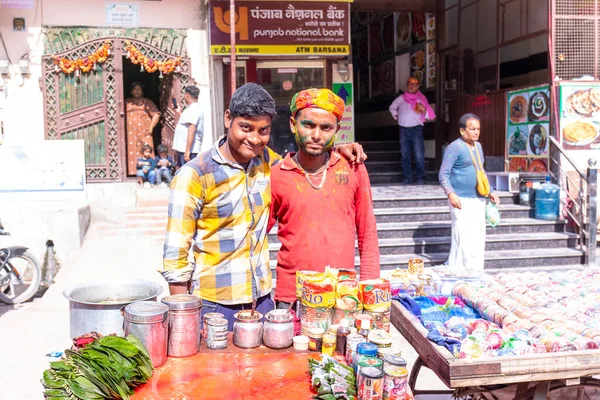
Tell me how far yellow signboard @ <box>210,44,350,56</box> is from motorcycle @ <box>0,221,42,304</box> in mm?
4654

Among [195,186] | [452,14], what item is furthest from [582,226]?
[195,186]

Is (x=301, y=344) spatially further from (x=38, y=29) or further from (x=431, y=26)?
(x=431, y=26)

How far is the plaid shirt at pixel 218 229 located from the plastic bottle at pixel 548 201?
285 inches

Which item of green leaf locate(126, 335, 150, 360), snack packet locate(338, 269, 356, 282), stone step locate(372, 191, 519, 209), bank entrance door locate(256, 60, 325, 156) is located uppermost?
bank entrance door locate(256, 60, 325, 156)

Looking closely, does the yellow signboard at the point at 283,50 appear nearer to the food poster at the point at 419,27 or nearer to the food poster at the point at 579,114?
the food poster at the point at 419,27

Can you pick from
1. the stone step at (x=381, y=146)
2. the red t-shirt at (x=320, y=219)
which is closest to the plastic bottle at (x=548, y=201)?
the stone step at (x=381, y=146)

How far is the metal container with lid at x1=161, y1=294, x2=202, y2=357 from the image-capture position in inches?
97.9

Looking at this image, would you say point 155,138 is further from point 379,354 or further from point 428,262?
point 379,354

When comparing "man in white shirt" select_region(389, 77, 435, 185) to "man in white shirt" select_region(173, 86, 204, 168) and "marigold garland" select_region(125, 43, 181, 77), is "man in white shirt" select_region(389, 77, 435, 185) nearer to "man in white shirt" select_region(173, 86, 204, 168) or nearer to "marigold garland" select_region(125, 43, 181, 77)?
"man in white shirt" select_region(173, 86, 204, 168)

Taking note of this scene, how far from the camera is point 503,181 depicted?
10094 mm

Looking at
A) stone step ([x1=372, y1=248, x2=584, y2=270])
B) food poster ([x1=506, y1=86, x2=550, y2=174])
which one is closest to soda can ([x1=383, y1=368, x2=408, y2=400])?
stone step ([x1=372, y1=248, x2=584, y2=270])

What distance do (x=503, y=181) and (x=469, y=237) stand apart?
331 centimetres

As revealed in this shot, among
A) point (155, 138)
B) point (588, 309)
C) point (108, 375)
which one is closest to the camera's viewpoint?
point (108, 375)

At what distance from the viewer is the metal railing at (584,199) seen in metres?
8.52
